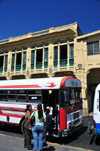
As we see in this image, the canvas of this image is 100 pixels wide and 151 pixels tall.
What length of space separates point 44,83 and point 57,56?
11833 mm

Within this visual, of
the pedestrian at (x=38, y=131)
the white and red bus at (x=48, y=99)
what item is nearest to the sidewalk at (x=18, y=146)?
the white and red bus at (x=48, y=99)

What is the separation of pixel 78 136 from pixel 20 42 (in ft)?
57.2

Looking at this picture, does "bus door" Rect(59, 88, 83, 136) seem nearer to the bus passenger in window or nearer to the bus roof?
the bus passenger in window

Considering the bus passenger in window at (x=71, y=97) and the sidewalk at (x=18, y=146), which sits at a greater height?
the bus passenger in window at (x=71, y=97)

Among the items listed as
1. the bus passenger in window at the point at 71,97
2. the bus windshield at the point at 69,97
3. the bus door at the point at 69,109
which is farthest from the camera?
the bus passenger in window at the point at 71,97

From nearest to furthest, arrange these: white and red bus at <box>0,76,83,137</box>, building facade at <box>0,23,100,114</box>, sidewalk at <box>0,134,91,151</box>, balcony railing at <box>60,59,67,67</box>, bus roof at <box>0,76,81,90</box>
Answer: sidewalk at <box>0,134,91,151</box>
white and red bus at <box>0,76,83,137</box>
bus roof at <box>0,76,81,90</box>
building facade at <box>0,23,100,114</box>
balcony railing at <box>60,59,67,67</box>

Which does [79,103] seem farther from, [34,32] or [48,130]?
[34,32]


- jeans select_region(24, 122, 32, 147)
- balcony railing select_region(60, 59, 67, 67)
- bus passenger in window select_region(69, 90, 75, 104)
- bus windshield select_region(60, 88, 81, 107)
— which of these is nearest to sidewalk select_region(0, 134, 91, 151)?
jeans select_region(24, 122, 32, 147)

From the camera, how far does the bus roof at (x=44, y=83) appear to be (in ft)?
22.1

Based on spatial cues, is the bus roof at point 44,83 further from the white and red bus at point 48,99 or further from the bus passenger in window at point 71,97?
the bus passenger in window at point 71,97

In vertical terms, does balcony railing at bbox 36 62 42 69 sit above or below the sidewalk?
above

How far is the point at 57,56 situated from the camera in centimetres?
1852

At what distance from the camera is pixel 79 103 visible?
799 centimetres

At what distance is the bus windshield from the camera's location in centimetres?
646
